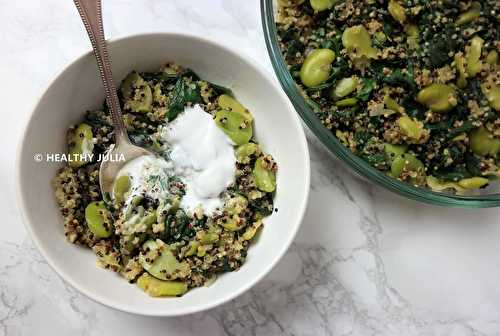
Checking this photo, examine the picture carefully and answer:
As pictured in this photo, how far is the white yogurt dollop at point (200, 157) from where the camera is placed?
155 cm

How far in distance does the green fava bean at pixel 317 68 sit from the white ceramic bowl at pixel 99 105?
0.16m

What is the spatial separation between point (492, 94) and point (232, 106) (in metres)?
0.80

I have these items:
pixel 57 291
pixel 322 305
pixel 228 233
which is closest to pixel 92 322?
pixel 57 291

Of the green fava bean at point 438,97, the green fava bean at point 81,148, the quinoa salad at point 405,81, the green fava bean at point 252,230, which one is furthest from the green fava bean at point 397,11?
the green fava bean at point 81,148

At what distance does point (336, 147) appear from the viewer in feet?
5.14

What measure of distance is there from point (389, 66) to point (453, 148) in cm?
32

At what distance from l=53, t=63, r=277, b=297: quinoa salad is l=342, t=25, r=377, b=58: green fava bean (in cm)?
37

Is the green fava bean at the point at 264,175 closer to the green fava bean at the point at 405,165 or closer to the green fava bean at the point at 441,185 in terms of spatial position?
the green fava bean at the point at 405,165

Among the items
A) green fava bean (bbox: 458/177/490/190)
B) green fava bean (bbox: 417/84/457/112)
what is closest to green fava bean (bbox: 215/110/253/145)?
green fava bean (bbox: 417/84/457/112)

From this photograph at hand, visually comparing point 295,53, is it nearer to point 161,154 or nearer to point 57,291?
point 161,154

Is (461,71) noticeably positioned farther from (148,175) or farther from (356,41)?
(148,175)

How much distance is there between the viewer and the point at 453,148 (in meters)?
1.68

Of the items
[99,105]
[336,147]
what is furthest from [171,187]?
[336,147]

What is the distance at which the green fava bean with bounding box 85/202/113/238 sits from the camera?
1.48 meters
